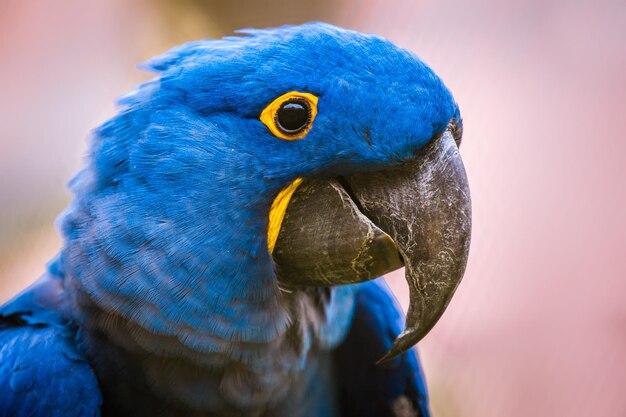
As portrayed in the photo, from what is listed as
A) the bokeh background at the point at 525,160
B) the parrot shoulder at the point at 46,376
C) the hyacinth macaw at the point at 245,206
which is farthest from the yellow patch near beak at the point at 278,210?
the bokeh background at the point at 525,160

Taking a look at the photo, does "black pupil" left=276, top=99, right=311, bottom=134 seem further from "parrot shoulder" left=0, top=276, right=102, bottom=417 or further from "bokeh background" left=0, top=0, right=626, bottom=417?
"bokeh background" left=0, top=0, right=626, bottom=417

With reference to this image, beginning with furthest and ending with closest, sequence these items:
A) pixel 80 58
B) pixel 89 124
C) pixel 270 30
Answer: pixel 80 58 < pixel 89 124 < pixel 270 30

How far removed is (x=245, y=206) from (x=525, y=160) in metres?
1.02

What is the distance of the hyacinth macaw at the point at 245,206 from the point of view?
3.25ft

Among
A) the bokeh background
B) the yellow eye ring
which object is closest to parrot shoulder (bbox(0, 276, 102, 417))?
the yellow eye ring

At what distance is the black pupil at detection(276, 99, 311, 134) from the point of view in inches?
39.6

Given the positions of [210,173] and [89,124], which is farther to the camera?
[89,124]

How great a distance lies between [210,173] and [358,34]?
349 mm

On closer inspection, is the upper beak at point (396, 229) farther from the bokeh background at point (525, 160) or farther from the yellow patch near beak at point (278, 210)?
the bokeh background at point (525, 160)

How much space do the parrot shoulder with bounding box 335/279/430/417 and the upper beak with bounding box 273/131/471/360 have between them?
435 mm

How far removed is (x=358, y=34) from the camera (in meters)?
1.05

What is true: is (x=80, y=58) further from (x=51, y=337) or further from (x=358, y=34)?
(x=358, y=34)

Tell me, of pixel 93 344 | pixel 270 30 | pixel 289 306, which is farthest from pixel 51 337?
pixel 270 30

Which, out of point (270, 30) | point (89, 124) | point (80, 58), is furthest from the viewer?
point (80, 58)
